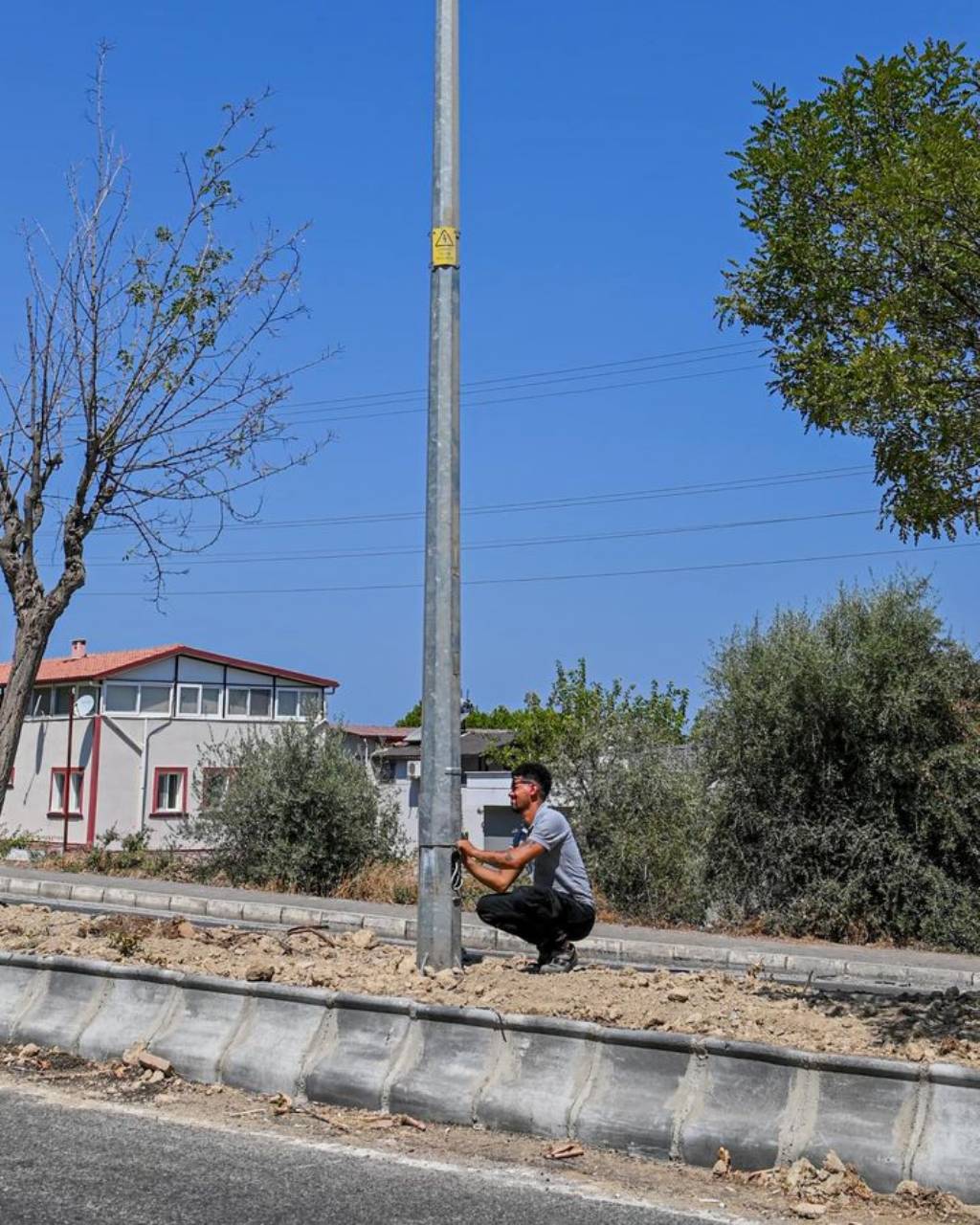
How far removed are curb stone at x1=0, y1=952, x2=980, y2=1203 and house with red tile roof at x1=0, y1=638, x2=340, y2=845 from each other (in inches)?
1560

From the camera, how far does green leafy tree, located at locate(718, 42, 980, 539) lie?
23.6ft

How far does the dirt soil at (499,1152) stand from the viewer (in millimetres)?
5770

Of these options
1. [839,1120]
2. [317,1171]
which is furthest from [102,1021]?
[839,1120]

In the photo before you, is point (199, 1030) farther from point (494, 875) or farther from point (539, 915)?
point (539, 915)

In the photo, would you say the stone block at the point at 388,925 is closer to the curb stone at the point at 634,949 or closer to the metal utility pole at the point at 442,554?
the curb stone at the point at 634,949

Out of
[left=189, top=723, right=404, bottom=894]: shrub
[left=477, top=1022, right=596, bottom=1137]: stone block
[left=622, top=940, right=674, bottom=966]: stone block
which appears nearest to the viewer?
[left=477, top=1022, right=596, bottom=1137]: stone block

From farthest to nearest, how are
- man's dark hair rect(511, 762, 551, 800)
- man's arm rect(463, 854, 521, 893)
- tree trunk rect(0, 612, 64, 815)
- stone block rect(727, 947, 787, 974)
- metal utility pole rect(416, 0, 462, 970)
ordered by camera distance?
1. stone block rect(727, 947, 787, 974)
2. tree trunk rect(0, 612, 64, 815)
3. man's dark hair rect(511, 762, 551, 800)
4. man's arm rect(463, 854, 521, 893)
5. metal utility pole rect(416, 0, 462, 970)

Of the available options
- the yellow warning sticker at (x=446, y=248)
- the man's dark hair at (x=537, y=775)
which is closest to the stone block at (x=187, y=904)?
the man's dark hair at (x=537, y=775)

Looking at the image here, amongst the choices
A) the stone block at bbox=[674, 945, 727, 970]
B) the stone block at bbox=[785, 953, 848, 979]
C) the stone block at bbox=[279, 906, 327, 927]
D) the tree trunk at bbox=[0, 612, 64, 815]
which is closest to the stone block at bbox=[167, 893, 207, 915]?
the stone block at bbox=[279, 906, 327, 927]

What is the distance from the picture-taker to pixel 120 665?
162ft

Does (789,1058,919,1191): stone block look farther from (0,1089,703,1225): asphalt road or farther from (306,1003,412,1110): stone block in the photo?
(306,1003,412,1110): stone block

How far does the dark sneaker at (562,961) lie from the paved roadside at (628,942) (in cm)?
439

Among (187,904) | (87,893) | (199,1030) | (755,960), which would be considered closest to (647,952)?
(755,960)

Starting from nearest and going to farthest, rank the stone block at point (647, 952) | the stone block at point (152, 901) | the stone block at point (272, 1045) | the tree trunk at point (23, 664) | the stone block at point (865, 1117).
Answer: the stone block at point (865, 1117) < the stone block at point (272, 1045) < the tree trunk at point (23, 664) < the stone block at point (647, 952) < the stone block at point (152, 901)
